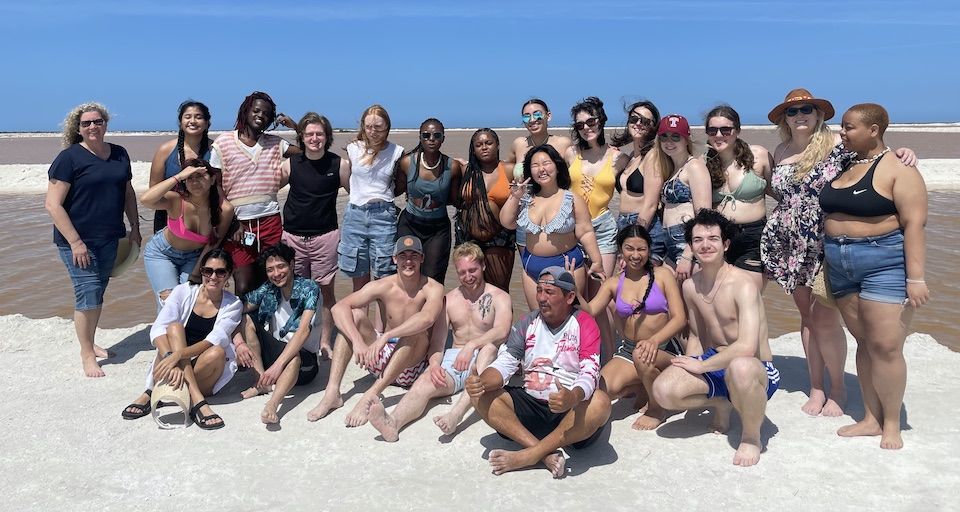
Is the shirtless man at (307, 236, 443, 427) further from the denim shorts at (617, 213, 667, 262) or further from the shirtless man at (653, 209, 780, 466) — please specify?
the shirtless man at (653, 209, 780, 466)

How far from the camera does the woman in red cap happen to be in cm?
480

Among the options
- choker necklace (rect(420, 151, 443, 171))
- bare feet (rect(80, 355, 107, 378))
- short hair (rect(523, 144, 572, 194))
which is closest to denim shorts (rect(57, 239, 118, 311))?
bare feet (rect(80, 355, 107, 378))

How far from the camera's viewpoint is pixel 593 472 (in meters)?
4.38

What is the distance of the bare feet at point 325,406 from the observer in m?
5.21

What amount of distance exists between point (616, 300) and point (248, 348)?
2.91 m

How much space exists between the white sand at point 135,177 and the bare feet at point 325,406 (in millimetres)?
15283

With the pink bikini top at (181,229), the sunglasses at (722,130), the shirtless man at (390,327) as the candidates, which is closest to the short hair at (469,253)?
the shirtless man at (390,327)

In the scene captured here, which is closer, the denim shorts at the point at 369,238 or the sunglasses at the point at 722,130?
the sunglasses at the point at 722,130

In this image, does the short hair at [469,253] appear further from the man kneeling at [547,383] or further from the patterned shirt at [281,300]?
the patterned shirt at [281,300]

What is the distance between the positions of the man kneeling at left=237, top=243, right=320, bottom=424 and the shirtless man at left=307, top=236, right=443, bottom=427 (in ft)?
1.05

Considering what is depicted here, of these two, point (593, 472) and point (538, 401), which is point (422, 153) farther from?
point (593, 472)

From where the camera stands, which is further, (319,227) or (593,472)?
(319,227)

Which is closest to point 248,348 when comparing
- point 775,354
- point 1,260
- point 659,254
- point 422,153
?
point 422,153

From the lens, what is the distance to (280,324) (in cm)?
562
